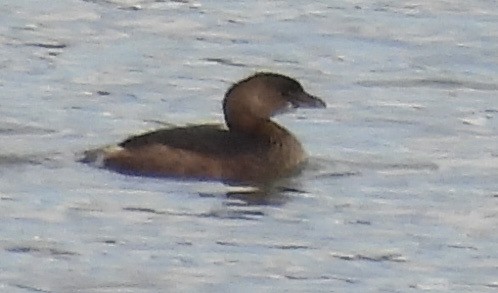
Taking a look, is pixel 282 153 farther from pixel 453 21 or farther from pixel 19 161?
pixel 453 21

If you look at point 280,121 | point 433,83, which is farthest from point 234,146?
point 433,83

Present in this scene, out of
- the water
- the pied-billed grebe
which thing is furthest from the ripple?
the pied-billed grebe

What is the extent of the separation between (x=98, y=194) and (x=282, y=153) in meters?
1.37

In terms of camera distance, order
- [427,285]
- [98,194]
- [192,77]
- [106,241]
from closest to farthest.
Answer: [427,285], [106,241], [98,194], [192,77]

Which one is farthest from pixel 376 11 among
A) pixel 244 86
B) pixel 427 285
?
pixel 427 285

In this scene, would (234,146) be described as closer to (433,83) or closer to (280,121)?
(280,121)

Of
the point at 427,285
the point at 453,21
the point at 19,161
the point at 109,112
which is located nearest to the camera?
the point at 427,285

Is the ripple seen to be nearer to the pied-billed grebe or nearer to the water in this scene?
the water

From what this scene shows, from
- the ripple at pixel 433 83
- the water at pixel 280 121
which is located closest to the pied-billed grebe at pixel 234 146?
the water at pixel 280 121

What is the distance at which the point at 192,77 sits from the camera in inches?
597

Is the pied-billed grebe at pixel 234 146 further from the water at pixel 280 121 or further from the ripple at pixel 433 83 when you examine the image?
A: the ripple at pixel 433 83

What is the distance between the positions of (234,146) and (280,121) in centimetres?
176

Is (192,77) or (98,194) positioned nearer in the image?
(98,194)

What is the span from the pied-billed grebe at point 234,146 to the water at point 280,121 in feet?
0.40
